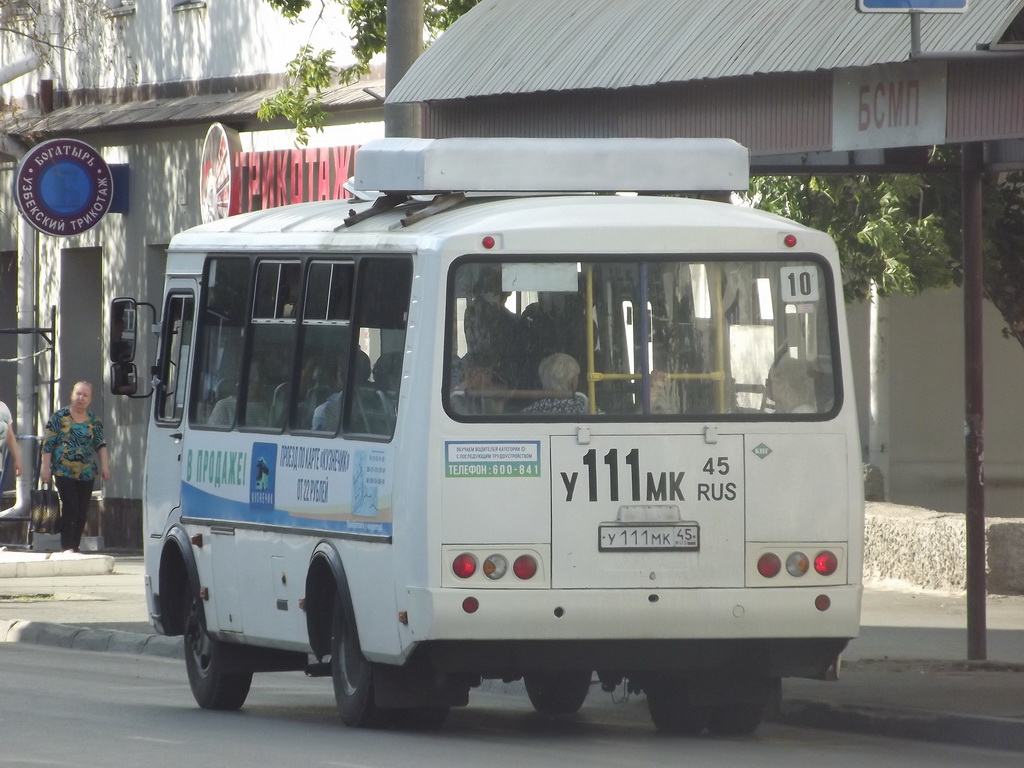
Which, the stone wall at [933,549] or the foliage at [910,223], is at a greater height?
the foliage at [910,223]

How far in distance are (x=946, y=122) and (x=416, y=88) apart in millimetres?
3780

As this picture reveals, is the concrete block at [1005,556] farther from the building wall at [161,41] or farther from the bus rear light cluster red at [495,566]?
the building wall at [161,41]

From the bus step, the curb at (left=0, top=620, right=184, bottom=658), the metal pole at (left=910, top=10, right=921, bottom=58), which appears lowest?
the curb at (left=0, top=620, right=184, bottom=658)

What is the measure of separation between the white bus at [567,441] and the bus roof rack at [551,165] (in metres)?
0.01

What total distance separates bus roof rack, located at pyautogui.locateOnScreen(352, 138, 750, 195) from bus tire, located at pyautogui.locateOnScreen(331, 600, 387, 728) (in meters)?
2.07

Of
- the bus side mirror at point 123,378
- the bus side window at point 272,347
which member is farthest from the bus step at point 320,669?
the bus side mirror at point 123,378

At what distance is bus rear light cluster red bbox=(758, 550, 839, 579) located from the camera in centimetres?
955

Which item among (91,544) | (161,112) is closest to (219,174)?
(161,112)

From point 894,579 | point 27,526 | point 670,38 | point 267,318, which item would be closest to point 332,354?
point 267,318

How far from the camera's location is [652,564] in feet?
31.0

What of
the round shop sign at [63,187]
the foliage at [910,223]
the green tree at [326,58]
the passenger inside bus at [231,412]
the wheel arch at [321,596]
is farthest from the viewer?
the round shop sign at [63,187]

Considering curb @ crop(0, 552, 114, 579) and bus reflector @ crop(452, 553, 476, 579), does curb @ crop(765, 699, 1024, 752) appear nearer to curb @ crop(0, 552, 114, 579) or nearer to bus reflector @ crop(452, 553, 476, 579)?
bus reflector @ crop(452, 553, 476, 579)

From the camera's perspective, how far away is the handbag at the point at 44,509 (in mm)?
21594

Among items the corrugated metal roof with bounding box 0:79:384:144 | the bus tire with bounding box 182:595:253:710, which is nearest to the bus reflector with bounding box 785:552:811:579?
the bus tire with bounding box 182:595:253:710
